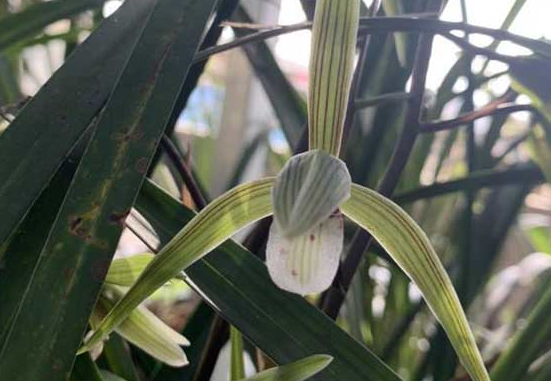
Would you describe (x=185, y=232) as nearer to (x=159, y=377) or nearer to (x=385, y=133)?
(x=159, y=377)

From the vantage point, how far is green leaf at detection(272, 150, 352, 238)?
22 centimetres

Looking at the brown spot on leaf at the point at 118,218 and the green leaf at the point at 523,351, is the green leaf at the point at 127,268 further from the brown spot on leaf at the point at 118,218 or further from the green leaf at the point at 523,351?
the green leaf at the point at 523,351

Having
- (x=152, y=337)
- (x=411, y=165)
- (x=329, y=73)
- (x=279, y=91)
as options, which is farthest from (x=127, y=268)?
(x=411, y=165)

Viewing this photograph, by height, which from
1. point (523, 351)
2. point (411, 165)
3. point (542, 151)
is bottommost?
point (523, 351)

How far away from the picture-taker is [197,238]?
10.3 inches

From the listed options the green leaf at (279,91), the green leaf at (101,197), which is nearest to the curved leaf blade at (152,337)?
the green leaf at (101,197)

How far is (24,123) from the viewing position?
28cm

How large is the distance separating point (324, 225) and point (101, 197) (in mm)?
85

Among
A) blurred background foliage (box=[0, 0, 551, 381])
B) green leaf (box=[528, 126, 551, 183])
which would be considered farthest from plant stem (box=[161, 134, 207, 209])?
green leaf (box=[528, 126, 551, 183])

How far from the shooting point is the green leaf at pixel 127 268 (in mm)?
327

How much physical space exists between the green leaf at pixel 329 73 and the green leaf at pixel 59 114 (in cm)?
9

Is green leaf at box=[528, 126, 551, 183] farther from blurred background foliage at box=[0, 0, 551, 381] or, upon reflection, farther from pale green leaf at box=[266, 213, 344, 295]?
pale green leaf at box=[266, 213, 344, 295]

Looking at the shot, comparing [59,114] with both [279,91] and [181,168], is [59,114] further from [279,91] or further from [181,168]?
[279,91]

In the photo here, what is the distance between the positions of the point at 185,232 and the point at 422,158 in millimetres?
430
